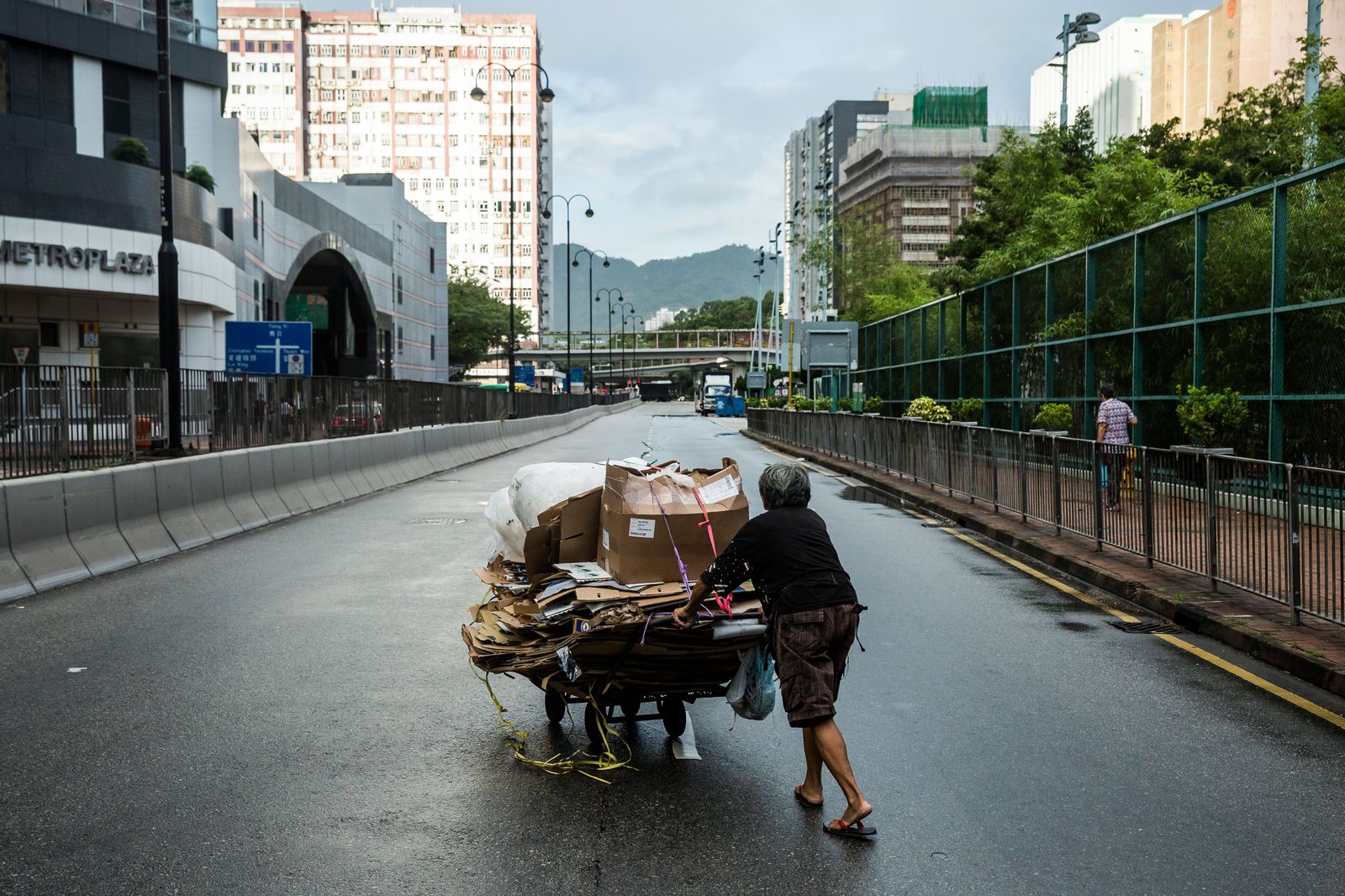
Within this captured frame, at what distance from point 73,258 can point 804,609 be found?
38170 mm

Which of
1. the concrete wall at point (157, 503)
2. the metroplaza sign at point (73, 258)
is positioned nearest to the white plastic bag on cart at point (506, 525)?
the concrete wall at point (157, 503)

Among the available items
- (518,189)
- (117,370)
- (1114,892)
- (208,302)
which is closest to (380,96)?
(518,189)

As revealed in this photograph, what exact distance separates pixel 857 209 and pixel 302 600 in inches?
3064

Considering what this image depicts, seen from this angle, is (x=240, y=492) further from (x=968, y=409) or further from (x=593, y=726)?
(x=968, y=409)

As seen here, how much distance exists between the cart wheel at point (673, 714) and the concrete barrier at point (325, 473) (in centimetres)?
1331

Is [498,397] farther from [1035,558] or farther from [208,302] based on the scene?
[1035,558]

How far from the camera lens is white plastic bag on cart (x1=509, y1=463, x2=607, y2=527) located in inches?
250

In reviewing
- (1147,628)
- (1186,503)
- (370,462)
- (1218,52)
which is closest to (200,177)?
(370,462)

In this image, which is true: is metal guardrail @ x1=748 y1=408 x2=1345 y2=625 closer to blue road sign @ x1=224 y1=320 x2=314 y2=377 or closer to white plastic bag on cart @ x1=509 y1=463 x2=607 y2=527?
white plastic bag on cart @ x1=509 y1=463 x2=607 y2=527

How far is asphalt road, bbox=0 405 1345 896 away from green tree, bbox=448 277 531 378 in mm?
111681

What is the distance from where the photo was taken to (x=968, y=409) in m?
28.6

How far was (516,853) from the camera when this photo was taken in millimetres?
4523

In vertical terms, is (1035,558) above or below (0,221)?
below

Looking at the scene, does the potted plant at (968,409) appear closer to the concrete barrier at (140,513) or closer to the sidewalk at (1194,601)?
the sidewalk at (1194,601)
